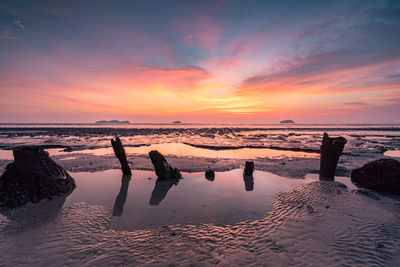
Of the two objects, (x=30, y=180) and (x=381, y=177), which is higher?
(x=30, y=180)

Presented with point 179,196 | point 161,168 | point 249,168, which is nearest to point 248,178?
point 249,168

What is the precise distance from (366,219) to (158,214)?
714 cm

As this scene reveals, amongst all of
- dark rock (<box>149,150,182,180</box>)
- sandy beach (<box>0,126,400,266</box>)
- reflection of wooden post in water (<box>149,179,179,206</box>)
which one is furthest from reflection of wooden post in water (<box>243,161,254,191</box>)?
dark rock (<box>149,150,182,180</box>)

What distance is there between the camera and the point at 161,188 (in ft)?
31.0

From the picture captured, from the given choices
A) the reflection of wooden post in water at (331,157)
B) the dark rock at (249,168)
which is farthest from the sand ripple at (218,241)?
the dark rock at (249,168)

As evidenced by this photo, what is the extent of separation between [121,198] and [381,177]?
12.5 meters

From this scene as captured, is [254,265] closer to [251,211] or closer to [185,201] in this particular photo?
[251,211]

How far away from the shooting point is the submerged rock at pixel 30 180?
7172mm

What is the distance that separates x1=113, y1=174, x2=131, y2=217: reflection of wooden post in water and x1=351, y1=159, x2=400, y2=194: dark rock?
11.7 m

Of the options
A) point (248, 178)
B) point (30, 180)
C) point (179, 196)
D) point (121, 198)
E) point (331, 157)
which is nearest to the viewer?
point (30, 180)

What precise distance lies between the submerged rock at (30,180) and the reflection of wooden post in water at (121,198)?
243 centimetres

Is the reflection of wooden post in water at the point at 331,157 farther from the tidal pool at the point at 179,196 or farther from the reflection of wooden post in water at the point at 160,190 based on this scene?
the reflection of wooden post in water at the point at 160,190

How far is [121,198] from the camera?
8125 millimetres

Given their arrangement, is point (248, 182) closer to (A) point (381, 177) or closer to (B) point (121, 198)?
(A) point (381, 177)
